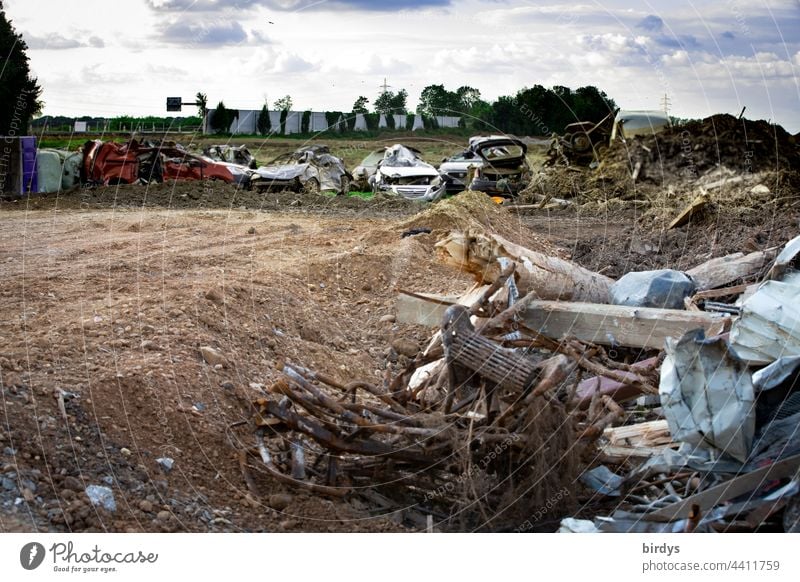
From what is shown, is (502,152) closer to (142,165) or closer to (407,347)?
(142,165)

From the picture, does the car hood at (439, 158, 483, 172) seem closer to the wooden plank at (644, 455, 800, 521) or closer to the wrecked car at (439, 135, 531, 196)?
the wrecked car at (439, 135, 531, 196)

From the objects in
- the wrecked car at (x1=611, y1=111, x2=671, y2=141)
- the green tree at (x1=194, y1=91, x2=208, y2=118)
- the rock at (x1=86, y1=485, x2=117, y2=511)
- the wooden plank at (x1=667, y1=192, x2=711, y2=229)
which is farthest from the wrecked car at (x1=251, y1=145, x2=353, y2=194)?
the rock at (x1=86, y1=485, x2=117, y2=511)

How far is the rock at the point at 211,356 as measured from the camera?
216 inches

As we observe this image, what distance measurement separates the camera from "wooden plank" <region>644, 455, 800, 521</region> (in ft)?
11.9

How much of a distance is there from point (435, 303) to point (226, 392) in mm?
1928

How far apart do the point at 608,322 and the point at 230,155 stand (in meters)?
19.6

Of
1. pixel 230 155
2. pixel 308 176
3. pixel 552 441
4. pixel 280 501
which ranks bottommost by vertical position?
pixel 280 501

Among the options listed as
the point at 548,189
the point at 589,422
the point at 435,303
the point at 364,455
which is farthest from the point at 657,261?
the point at 548,189

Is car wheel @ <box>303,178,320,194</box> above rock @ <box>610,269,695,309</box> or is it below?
below

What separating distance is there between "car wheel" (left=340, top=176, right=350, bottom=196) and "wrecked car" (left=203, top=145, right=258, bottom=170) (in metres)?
3.34

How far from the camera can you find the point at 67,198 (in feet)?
58.6

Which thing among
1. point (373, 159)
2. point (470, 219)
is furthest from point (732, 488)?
point (373, 159)

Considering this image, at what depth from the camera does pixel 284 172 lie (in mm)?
20812
